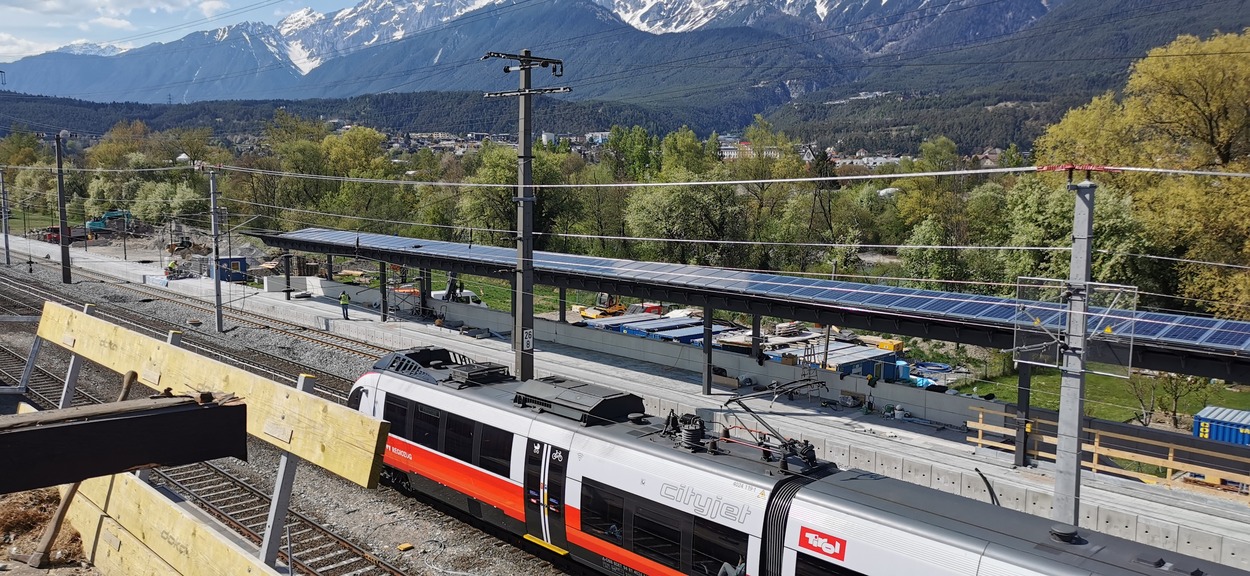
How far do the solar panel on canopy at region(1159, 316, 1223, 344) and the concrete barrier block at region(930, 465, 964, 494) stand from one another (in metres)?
5.82

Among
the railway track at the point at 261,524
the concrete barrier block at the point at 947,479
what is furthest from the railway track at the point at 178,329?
the concrete barrier block at the point at 947,479

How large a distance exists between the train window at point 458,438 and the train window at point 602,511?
3.20m

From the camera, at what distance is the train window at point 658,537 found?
40.2 feet

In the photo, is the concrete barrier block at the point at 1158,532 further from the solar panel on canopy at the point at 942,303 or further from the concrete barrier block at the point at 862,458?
the solar panel on canopy at the point at 942,303

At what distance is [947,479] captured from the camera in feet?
64.9

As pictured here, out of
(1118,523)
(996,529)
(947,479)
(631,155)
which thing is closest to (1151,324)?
(1118,523)

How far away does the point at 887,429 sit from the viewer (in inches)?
1014

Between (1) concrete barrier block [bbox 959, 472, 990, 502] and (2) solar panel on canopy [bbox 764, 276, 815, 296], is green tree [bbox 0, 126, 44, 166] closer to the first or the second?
(2) solar panel on canopy [bbox 764, 276, 815, 296]

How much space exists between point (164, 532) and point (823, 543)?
25.3ft

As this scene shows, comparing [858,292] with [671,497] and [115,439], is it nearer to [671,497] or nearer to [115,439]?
[671,497]

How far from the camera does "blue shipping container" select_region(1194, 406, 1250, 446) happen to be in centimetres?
2459

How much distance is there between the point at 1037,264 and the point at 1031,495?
28.8m

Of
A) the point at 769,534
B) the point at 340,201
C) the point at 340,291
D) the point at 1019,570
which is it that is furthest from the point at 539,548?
the point at 340,201

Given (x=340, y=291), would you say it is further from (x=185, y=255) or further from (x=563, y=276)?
(x=185, y=255)
